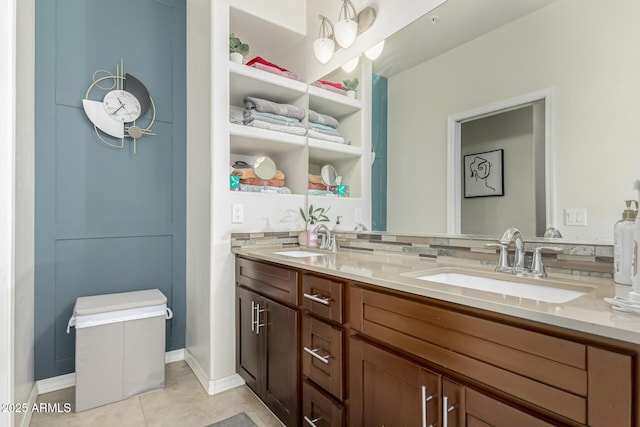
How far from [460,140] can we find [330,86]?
114 cm

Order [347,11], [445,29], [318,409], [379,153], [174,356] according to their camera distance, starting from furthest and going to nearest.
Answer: [174,356]
[347,11]
[379,153]
[445,29]
[318,409]

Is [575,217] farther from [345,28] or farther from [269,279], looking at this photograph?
[345,28]

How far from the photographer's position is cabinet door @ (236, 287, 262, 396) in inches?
71.6

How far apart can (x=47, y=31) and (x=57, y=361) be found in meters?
2.03

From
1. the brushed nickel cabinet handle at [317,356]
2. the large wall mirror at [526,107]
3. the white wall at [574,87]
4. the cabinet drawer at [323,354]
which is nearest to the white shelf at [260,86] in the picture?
the large wall mirror at [526,107]

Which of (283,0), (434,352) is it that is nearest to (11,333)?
(434,352)

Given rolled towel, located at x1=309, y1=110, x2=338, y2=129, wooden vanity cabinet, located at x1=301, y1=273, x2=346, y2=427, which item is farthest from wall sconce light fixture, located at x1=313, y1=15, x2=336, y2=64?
wooden vanity cabinet, located at x1=301, y1=273, x2=346, y2=427

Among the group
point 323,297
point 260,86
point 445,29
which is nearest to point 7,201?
point 323,297

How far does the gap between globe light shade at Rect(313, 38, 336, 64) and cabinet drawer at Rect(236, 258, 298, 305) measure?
1425mm

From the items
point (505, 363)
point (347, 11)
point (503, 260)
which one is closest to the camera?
point (505, 363)

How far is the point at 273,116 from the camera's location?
2.28 metres

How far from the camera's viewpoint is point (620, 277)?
99 centimetres

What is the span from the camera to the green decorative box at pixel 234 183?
6.92 feet

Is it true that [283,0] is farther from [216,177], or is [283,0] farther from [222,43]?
[216,177]
